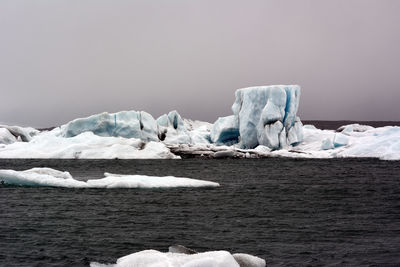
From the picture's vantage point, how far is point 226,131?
60.5 meters

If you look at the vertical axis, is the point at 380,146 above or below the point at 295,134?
below

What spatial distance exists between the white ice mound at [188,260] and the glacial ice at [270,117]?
44.9 m

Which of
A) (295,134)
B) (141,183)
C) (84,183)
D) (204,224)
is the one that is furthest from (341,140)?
(204,224)

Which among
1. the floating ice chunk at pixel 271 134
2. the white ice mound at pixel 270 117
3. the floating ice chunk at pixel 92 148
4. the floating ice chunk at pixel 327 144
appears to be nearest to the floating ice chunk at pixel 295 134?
the white ice mound at pixel 270 117

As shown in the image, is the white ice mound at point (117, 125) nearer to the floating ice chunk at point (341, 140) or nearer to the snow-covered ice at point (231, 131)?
the snow-covered ice at point (231, 131)

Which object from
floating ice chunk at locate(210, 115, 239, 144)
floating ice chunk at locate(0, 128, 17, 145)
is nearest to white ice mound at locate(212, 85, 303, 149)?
floating ice chunk at locate(210, 115, 239, 144)

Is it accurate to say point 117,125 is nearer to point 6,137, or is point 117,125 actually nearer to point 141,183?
point 6,137

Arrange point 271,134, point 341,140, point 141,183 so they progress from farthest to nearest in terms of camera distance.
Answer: point 341,140, point 271,134, point 141,183

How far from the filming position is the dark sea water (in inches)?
404

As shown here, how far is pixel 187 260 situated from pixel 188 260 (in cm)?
2

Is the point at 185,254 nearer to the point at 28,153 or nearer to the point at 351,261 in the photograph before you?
the point at 351,261

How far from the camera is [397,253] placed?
1014 centimetres

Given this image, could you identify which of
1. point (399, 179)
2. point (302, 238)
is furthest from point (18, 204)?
point (399, 179)

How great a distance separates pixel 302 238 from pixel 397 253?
2.32 metres
